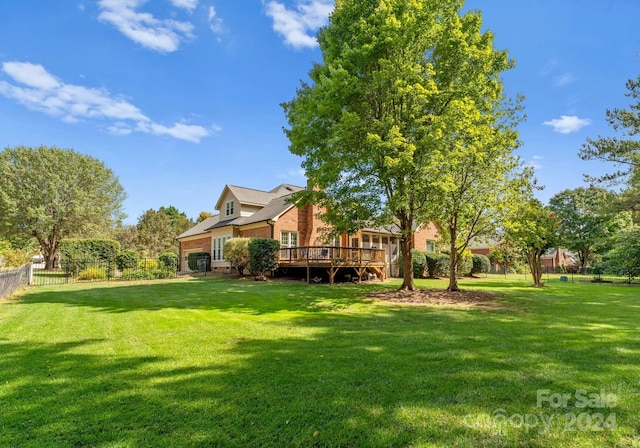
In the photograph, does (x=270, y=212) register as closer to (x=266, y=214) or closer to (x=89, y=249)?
(x=266, y=214)

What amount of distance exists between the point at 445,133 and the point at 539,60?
6517 mm

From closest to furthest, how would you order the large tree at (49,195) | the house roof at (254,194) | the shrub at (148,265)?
the shrub at (148,265)
the house roof at (254,194)
the large tree at (49,195)

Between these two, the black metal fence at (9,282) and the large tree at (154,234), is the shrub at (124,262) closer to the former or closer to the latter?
the black metal fence at (9,282)

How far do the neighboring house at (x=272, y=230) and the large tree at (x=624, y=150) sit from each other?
11.2 m

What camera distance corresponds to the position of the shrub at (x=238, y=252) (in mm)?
20641

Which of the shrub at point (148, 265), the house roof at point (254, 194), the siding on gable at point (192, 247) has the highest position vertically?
the house roof at point (254, 194)

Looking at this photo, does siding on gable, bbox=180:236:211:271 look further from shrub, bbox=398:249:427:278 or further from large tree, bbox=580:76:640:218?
large tree, bbox=580:76:640:218

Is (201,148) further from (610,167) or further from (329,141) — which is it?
(610,167)

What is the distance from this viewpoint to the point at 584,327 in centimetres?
768

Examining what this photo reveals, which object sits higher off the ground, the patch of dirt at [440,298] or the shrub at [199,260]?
the shrub at [199,260]

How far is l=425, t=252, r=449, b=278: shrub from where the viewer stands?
26.6 m

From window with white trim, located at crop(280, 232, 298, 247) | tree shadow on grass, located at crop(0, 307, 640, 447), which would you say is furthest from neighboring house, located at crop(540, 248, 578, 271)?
tree shadow on grass, located at crop(0, 307, 640, 447)

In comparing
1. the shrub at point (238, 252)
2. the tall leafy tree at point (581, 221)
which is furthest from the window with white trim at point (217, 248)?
the tall leafy tree at point (581, 221)

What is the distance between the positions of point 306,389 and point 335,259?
598 inches
